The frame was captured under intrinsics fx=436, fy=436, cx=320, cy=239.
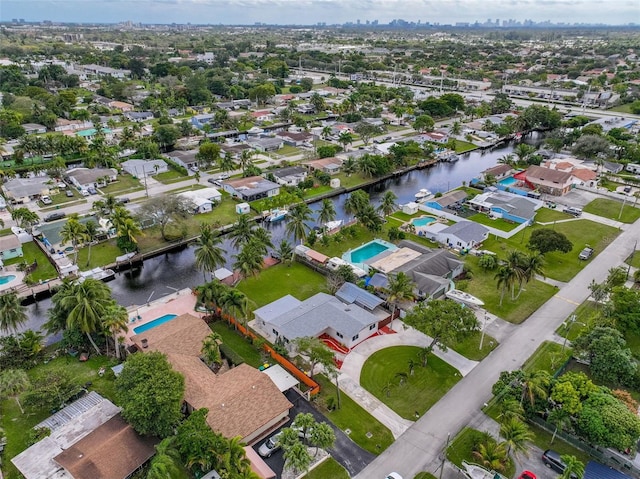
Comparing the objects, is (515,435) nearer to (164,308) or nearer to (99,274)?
(164,308)

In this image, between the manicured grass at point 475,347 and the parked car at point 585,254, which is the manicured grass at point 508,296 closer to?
the manicured grass at point 475,347

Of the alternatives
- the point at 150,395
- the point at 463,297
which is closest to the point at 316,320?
the point at 150,395

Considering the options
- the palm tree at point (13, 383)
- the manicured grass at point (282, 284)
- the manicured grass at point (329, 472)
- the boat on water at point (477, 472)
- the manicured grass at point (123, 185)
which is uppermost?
the palm tree at point (13, 383)

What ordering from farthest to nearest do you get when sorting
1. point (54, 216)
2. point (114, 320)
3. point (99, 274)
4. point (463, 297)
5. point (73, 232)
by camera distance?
point (54, 216) < point (73, 232) < point (99, 274) < point (463, 297) < point (114, 320)

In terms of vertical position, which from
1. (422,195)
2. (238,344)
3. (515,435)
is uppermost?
(515,435)

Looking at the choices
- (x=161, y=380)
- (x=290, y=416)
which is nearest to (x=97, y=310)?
(x=161, y=380)

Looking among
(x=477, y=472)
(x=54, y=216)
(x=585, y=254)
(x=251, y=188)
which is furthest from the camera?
(x=251, y=188)

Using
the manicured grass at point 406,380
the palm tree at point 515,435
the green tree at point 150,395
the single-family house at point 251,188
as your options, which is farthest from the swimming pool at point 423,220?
the green tree at point 150,395
